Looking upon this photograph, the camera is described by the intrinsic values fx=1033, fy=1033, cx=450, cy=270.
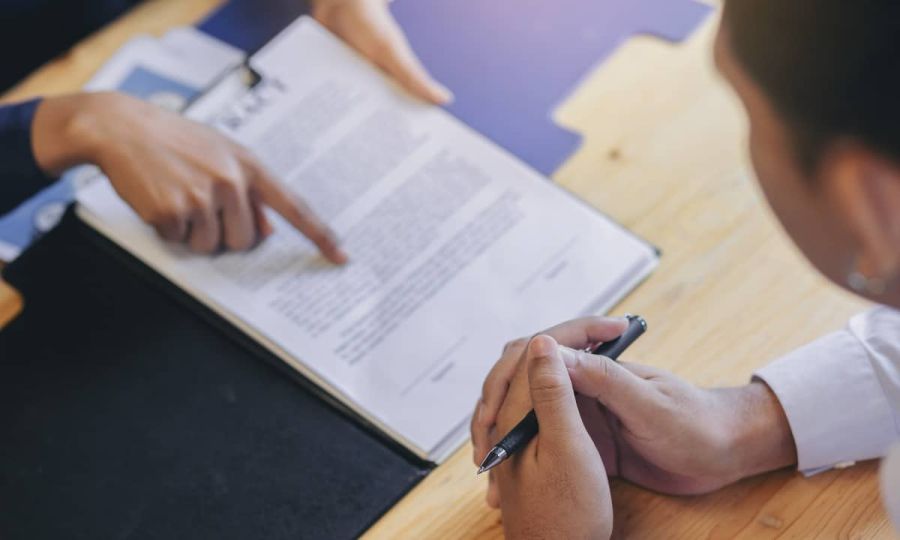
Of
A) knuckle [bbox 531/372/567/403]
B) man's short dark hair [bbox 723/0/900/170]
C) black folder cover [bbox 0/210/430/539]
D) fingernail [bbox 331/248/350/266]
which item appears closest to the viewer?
man's short dark hair [bbox 723/0/900/170]

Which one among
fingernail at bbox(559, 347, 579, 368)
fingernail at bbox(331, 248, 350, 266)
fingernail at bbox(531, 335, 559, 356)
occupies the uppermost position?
fingernail at bbox(531, 335, 559, 356)

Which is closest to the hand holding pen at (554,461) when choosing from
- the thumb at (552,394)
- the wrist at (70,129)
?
the thumb at (552,394)

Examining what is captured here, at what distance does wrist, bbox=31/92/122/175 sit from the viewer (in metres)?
1.04

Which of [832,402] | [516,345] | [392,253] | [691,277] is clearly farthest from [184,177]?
[832,402]

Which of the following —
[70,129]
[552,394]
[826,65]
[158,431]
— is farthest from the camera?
[70,129]

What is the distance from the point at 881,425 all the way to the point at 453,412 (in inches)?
13.6

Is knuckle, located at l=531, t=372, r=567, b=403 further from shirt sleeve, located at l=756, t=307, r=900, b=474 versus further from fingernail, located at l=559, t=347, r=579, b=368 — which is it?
shirt sleeve, located at l=756, t=307, r=900, b=474

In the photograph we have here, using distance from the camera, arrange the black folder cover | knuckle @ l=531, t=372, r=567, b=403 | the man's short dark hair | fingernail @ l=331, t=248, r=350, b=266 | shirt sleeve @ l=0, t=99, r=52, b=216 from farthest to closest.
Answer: shirt sleeve @ l=0, t=99, r=52, b=216 < fingernail @ l=331, t=248, r=350, b=266 < the black folder cover < knuckle @ l=531, t=372, r=567, b=403 < the man's short dark hair

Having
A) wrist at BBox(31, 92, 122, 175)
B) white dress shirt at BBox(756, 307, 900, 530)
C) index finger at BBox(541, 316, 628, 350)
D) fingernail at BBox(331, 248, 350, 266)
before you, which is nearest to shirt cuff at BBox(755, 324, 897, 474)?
white dress shirt at BBox(756, 307, 900, 530)

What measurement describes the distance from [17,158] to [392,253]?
425 millimetres

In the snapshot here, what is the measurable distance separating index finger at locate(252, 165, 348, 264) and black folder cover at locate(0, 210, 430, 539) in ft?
0.38

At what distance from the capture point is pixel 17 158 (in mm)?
1082

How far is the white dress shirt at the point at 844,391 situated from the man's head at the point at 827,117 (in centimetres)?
23

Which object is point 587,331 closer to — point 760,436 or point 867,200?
point 760,436
